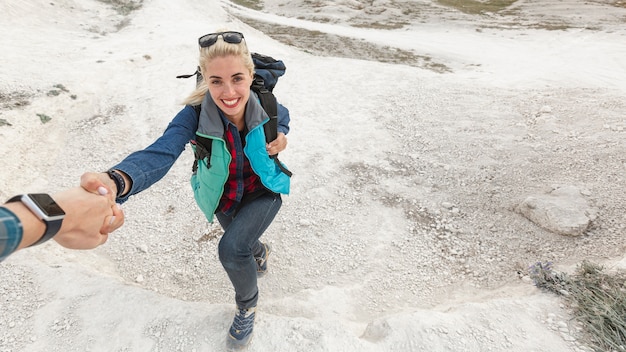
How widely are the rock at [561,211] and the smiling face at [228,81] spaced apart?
584 cm

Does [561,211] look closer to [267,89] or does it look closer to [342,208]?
[342,208]

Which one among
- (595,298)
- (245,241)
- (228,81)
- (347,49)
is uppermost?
(228,81)

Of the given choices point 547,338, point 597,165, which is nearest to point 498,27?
→ point 597,165

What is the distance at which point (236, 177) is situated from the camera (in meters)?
3.58

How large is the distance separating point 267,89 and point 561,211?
569cm

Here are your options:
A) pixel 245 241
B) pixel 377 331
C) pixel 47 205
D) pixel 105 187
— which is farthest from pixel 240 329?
pixel 47 205

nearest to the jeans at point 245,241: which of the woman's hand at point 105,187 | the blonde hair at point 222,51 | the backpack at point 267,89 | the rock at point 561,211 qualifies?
the backpack at point 267,89

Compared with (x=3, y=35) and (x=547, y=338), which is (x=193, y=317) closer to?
(x=547, y=338)

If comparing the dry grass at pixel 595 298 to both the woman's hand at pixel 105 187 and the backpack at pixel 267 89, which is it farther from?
the woman's hand at pixel 105 187

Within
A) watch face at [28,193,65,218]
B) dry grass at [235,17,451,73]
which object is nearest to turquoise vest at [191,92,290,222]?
watch face at [28,193,65,218]

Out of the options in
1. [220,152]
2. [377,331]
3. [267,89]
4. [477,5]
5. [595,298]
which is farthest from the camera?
[477,5]

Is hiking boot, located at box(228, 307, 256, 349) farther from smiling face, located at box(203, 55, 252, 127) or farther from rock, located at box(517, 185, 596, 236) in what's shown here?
rock, located at box(517, 185, 596, 236)

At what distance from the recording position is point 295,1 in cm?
4053

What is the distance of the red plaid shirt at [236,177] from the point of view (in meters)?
3.45
